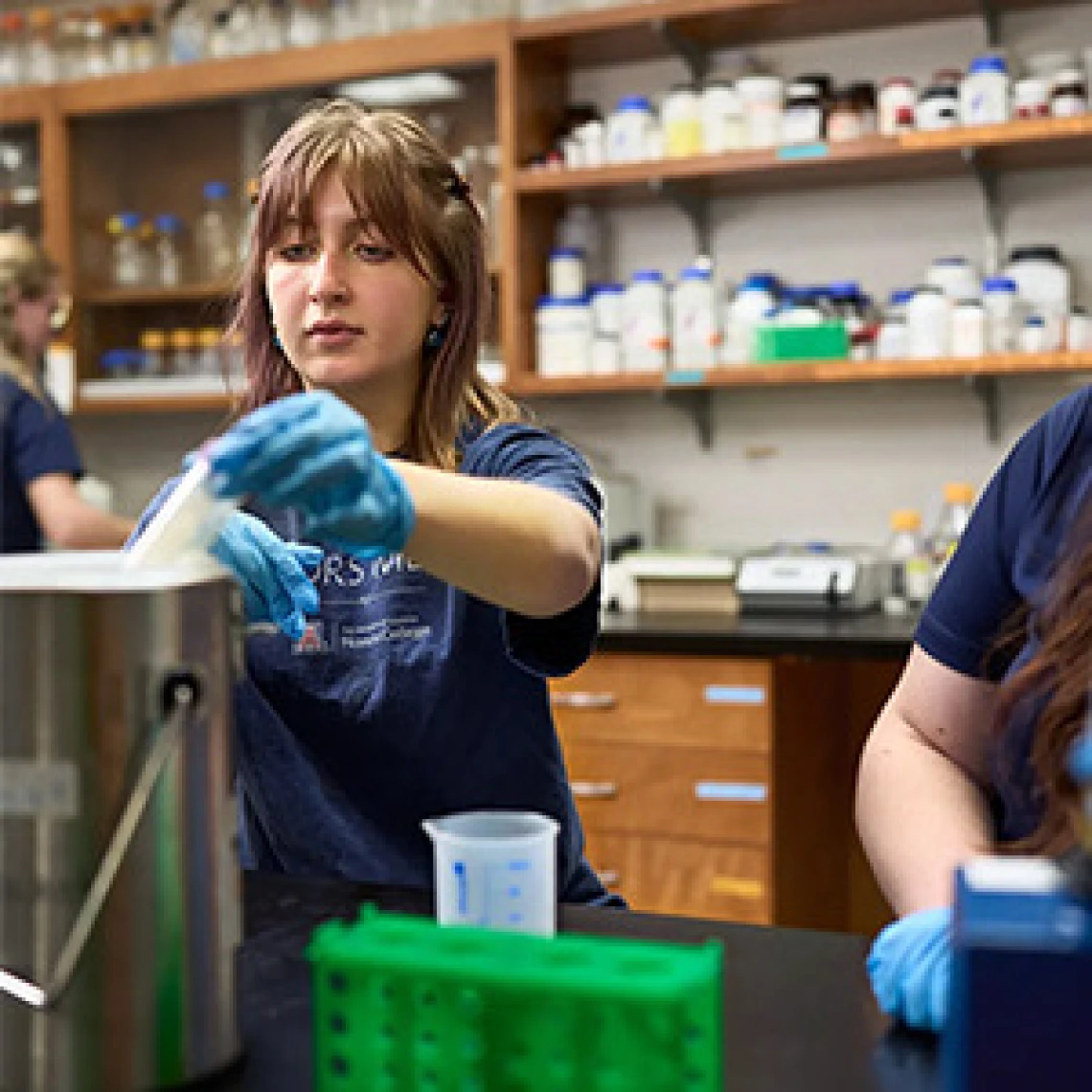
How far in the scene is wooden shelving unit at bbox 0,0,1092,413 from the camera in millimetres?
2988

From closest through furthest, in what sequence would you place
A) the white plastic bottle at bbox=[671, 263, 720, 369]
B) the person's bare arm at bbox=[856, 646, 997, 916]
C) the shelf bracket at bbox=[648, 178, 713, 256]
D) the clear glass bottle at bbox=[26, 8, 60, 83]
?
the person's bare arm at bbox=[856, 646, 997, 916] → the white plastic bottle at bbox=[671, 263, 720, 369] → the shelf bracket at bbox=[648, 178, 713, 256] → the clear glass bottle at bbox=[26, 8, 60, 83]

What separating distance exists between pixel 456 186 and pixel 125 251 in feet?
8.62

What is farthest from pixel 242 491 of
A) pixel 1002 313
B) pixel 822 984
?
pixel 1002 313

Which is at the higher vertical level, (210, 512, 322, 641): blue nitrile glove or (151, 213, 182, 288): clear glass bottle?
(151, 213, 182, 288): clear glass bottle

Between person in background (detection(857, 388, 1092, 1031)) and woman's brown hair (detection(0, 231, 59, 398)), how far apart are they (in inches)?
87.8

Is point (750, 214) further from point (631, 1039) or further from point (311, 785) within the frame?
→ point (631, 1039)

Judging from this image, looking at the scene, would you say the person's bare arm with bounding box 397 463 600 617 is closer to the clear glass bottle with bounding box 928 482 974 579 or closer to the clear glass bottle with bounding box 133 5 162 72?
the clear glass bottle with bounding box 928 482 974 579

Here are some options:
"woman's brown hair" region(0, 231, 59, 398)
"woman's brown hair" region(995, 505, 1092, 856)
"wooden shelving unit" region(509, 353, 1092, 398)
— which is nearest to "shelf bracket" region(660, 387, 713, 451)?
"wooden shelving unit" region(509, 353, 1092, 398)

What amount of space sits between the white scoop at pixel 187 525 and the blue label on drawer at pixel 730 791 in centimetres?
199

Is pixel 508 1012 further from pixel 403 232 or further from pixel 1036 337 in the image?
pixel 1036 337

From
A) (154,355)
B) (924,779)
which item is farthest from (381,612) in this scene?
(154,355)

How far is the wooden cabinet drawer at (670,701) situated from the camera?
268 centimetres

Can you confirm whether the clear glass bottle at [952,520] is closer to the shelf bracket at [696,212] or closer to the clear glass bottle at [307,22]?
the shelf bracket at [696,212]

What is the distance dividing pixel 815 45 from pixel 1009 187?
556 millimetres
